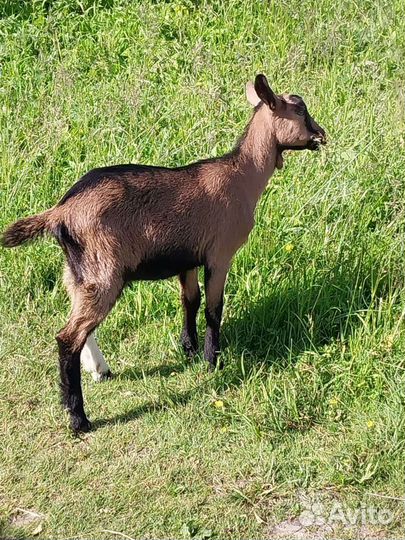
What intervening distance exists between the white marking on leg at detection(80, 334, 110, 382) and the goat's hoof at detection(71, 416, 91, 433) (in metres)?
0.45

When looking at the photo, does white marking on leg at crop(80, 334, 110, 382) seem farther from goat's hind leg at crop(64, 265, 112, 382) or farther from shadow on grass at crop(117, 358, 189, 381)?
shadow on grass at crop(117, 358, 189, 381)

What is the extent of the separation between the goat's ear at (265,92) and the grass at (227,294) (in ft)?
3.41

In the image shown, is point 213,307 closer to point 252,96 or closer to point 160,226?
point 160,226

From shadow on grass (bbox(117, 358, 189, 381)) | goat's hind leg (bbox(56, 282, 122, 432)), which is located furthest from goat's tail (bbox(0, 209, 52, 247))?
shadow on grass (bbox(117, 358, 189, 381))

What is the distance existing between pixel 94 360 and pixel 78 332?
0.57 meters

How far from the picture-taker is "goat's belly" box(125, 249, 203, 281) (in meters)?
4.80

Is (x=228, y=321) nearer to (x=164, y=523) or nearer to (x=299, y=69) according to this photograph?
(x=164, y=523)

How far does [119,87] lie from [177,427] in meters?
3.48

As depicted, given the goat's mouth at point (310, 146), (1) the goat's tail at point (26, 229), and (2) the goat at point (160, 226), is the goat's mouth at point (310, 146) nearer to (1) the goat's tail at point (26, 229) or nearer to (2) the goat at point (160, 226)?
(2) the goat at point (160, 226)

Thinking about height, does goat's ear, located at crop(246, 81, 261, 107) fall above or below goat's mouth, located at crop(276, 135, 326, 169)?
above

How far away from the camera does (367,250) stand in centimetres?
569

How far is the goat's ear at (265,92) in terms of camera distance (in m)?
4.88

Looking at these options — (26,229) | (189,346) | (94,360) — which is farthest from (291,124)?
(94,360)

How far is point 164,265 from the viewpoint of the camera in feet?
16.0
